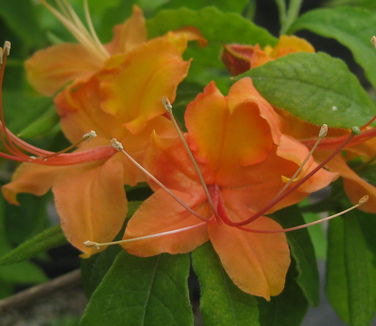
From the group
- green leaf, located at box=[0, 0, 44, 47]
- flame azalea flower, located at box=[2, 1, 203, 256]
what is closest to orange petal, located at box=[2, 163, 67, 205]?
flame azalea flower, located at box=[2, 1, 203, 256]

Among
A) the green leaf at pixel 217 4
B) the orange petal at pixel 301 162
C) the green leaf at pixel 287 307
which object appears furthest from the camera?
the green leaf at pixel 217 4

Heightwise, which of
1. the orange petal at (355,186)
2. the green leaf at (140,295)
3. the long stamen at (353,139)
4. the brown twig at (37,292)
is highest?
the long stamen at (353,139)

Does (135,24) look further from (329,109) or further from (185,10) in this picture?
(329,109)

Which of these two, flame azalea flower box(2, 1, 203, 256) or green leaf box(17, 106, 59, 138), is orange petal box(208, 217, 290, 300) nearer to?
flame azalea flower box(2, 1, 203, 256)

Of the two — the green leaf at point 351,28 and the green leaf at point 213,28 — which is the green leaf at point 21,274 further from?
the green leaf at point 351,28

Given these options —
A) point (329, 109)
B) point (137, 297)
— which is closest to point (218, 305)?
point (137, 297)

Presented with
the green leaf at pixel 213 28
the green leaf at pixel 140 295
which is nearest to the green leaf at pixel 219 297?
the green leaf at pixel 140 295

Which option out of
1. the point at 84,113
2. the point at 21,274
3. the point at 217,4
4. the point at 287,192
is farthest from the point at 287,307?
the point at 21,274
